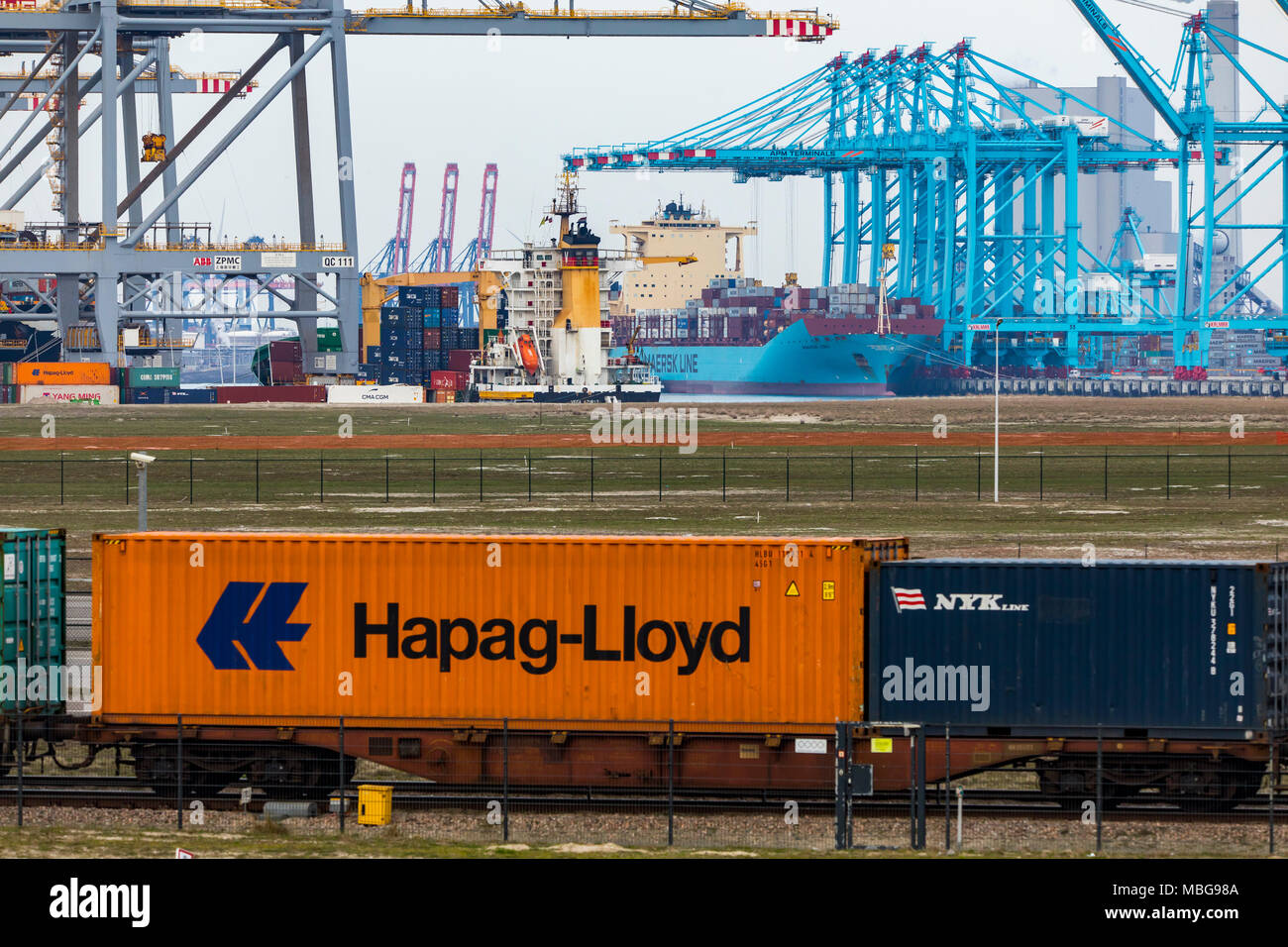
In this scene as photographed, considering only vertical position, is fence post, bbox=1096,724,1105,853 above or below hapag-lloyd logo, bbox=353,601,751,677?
below

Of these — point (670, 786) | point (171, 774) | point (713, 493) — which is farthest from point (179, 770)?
point (713, 493)

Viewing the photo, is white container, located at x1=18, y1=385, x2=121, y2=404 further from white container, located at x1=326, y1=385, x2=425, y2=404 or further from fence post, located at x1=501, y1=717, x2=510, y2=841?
fence post, located at x1=501, y1=717, x2=510, y2=841

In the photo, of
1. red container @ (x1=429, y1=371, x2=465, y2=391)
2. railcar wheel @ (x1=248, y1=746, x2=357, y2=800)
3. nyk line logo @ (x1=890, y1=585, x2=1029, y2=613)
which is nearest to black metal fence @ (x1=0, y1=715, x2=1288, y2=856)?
railcar wheel @ (x1=248, y1=746, x2=357, y2=800)

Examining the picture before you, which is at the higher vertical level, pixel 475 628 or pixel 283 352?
pixel 283 352

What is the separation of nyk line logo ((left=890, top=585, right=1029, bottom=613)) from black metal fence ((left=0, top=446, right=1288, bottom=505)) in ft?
126

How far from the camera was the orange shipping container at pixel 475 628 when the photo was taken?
773 inches

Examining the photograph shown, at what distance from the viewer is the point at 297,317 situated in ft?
495

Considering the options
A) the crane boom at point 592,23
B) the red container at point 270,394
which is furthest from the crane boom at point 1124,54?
the red container at point 270,394

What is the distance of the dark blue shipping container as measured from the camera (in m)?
19.1

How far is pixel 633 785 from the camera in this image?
19.6 meters

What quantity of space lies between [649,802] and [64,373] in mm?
144621

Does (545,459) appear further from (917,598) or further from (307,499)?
(917,598)

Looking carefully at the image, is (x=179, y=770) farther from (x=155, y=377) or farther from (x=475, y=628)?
(x=155, y=377)

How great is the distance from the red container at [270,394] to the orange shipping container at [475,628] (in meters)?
145
